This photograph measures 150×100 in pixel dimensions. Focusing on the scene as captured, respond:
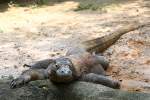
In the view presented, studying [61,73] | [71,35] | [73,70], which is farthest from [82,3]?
[61,73]

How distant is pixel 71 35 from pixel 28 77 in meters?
4.08

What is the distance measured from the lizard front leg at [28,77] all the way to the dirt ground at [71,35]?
103 centimetres

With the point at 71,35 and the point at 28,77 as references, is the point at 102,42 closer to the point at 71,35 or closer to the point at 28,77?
the point at 71,35

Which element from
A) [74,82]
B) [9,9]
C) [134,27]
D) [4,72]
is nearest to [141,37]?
[134,27]

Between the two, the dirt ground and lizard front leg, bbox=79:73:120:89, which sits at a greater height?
A: lizard front leg, bbox=79:73:120:89

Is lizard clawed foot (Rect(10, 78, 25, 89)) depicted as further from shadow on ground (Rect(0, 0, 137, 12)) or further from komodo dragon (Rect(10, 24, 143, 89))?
shadow on ground (Rect(0, 0, 137, 12))

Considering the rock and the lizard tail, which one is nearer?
the rock

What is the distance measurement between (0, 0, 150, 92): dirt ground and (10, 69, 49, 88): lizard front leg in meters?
1.03

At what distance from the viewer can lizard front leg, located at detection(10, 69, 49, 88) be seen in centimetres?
435

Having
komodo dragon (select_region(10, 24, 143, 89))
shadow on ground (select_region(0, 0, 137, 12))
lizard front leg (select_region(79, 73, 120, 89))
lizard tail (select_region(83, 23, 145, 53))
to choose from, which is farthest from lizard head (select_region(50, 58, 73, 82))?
shadow on ground (select_region(0, 0, 137, 12))

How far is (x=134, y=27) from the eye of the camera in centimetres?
838

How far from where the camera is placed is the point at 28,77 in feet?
15.0

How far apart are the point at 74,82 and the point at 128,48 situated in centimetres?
313

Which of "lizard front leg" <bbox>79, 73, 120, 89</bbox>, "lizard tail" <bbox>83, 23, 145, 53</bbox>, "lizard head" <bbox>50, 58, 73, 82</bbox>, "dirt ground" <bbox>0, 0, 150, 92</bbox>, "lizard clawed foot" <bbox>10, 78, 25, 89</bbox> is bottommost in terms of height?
"dirt ground" <bbox>0, 0, 150, 92</bbox>
